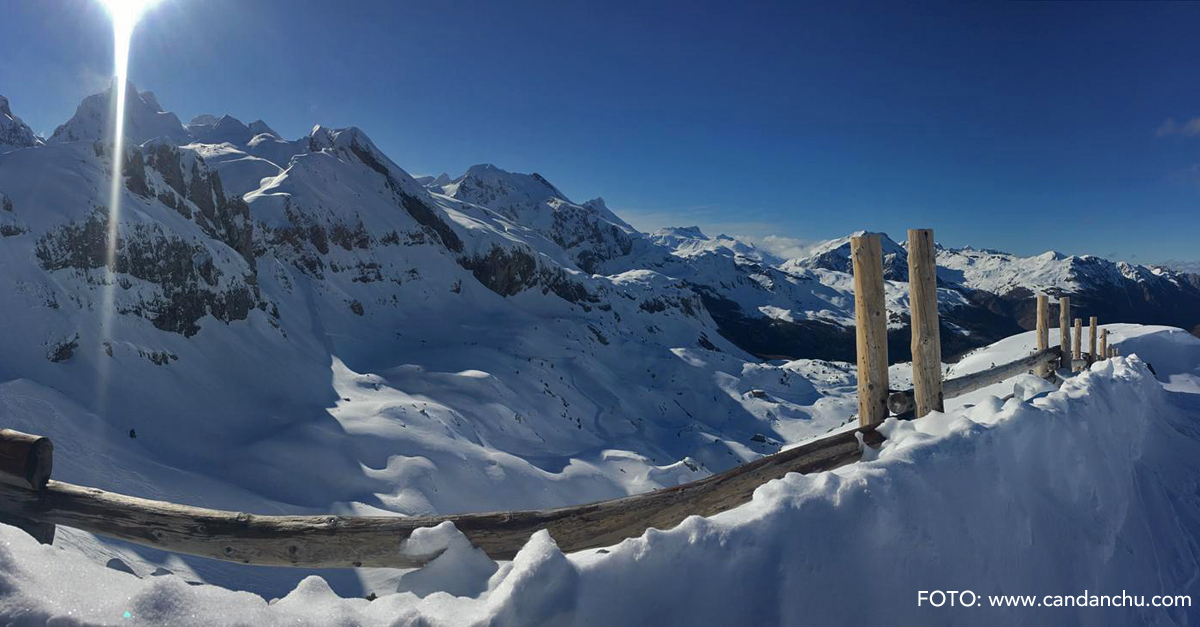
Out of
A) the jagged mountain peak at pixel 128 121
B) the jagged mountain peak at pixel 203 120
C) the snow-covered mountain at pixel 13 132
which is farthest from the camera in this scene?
the jagged mountain peak at pixel 203 120

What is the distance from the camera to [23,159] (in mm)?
13000

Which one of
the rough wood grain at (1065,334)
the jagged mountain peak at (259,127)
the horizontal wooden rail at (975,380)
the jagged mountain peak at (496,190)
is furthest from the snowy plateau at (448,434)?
the jagged mountain peak at (496,190)

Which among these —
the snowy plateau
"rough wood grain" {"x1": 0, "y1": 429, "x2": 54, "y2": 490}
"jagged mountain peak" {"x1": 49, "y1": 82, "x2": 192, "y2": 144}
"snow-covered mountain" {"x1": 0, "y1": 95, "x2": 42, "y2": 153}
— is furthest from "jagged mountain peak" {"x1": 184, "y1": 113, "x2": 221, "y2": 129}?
"rough wood grain" {"x1": 0, "y1": 429, "x2": 54, "y2": 490}

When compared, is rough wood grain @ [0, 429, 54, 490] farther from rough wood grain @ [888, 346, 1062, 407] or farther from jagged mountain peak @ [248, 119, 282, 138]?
jagged mountain peak @ [248, 119, 282, 138]

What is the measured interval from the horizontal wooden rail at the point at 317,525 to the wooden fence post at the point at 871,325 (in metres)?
2.54

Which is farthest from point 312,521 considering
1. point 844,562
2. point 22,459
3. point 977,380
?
point 977,380

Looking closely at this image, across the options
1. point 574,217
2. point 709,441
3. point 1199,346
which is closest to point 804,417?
point 709,441

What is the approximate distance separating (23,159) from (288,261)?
13.2 m

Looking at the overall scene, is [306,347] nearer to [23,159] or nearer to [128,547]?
[23,159]

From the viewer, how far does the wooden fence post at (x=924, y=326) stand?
514 centimetres

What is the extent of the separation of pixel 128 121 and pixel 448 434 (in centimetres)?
8897

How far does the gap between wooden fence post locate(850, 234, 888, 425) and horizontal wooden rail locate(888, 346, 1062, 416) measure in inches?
5.0

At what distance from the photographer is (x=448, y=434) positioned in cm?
1360

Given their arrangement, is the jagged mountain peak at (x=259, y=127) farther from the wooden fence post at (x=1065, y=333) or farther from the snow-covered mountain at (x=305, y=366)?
the wooden fence post at (x=1065, y=333)
